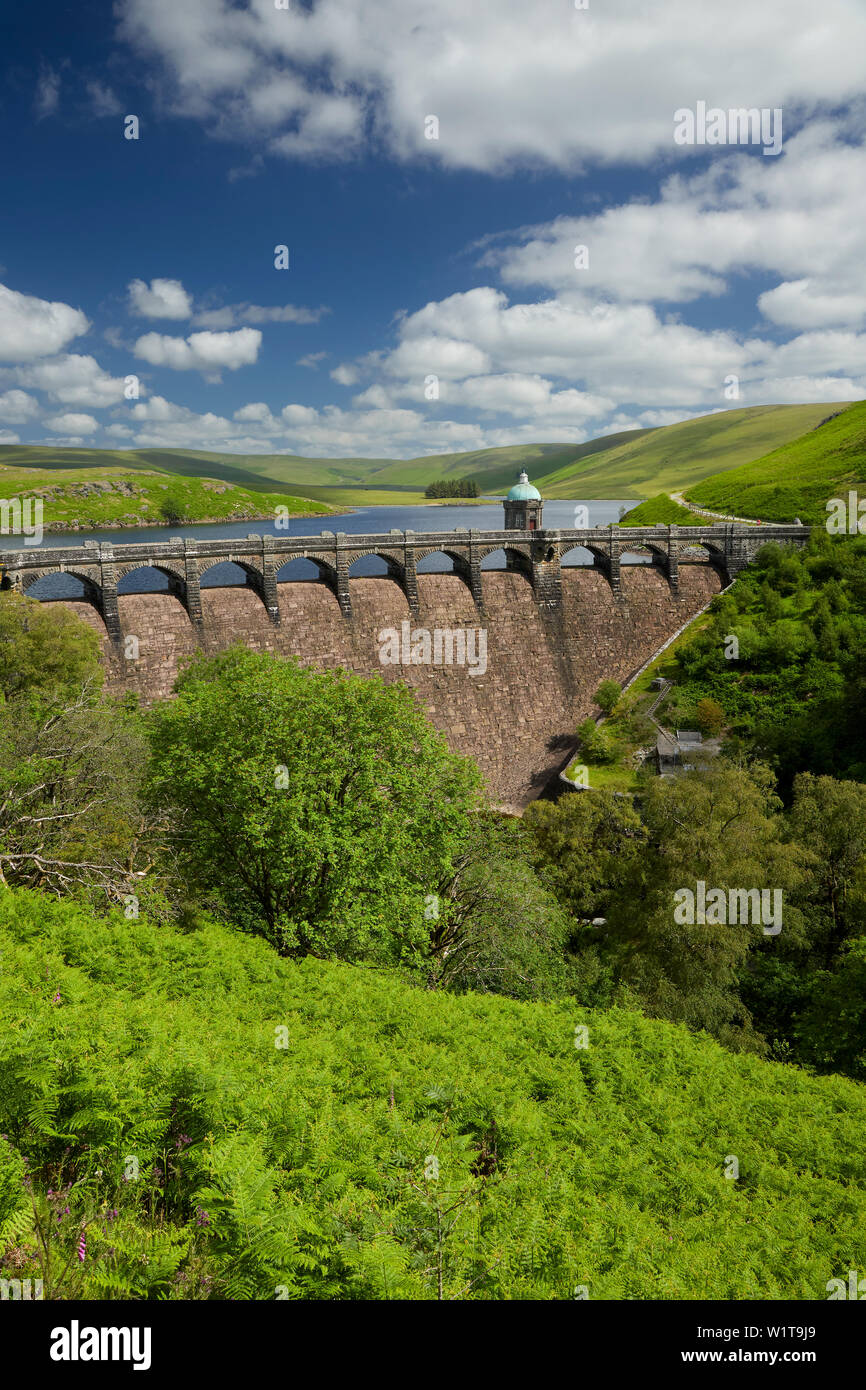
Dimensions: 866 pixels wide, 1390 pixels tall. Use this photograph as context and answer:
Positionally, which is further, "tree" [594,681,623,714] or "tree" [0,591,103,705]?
"tree" [594,681,623,714]

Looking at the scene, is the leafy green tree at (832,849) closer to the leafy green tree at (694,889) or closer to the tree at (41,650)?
the leafy green tree at (694,889)

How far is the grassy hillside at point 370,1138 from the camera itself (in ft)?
24.4

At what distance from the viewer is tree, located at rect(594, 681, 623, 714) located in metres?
62.8

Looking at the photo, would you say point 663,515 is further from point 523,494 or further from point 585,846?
point 585,846

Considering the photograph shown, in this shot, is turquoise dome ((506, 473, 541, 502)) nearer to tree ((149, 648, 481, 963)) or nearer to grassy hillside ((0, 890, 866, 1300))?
tree ((149, 648, 481, 963))

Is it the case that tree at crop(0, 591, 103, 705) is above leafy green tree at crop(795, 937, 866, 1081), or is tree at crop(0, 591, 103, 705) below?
above

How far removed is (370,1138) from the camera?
1049 cm

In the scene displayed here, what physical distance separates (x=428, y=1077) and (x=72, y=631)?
105 feet

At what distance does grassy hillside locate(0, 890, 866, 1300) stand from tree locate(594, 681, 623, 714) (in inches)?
1773

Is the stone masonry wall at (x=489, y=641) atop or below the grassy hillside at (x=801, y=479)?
below

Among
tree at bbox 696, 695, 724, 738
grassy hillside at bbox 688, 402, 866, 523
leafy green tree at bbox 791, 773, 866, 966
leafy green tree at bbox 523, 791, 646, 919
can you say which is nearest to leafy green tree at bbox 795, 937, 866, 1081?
leafy green tree at bbox 791, 773, 866, 966

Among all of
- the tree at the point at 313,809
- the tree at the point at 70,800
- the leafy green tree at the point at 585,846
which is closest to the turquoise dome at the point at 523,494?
the leafy green tree at the point at 585,846

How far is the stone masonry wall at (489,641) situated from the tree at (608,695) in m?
4.67

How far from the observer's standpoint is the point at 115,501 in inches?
7416
